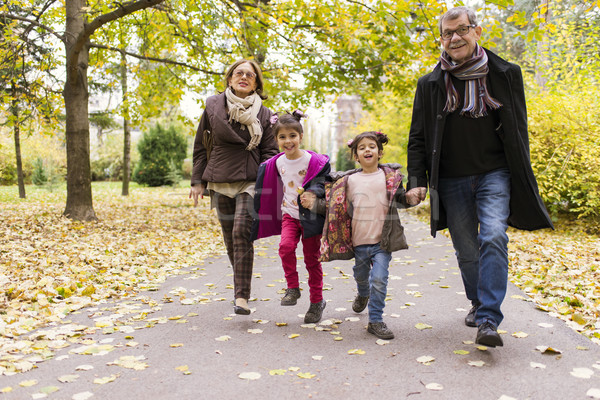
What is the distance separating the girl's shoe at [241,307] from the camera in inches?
170

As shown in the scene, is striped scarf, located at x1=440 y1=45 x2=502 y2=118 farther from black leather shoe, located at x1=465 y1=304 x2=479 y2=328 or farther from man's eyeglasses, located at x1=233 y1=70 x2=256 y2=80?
man's eyeglasses, located at x1=233 y1=70 x2=256 y2=80

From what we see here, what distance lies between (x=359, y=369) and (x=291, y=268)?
51.1 inches

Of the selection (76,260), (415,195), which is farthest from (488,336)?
(76,260)

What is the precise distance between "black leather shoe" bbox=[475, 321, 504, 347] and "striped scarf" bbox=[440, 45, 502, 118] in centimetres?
143

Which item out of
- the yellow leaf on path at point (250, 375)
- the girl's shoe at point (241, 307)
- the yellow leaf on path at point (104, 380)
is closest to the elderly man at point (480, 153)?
the yellow leaf on path at point (250, 375)

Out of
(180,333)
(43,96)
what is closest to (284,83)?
(43,96)

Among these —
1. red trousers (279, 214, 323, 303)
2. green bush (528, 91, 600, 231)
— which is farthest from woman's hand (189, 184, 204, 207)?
green bush (528, 91, 600, 231)

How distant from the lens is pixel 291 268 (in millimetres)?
4309

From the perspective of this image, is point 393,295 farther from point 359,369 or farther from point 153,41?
point 153,41

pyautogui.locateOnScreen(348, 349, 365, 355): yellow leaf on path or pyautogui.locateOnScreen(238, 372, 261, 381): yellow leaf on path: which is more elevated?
pyautogui.locateOnScreen(238, 372, 261, 381): yellow leaf on path

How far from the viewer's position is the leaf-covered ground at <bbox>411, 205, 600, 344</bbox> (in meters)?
4.49

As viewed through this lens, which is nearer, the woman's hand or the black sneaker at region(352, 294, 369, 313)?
the black sneaker at region(352, 294, 369, 313)

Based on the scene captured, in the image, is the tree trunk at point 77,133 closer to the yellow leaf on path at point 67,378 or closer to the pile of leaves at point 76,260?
the pile of leaves at point 76,260

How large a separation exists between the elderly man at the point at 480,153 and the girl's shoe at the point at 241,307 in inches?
65.1
